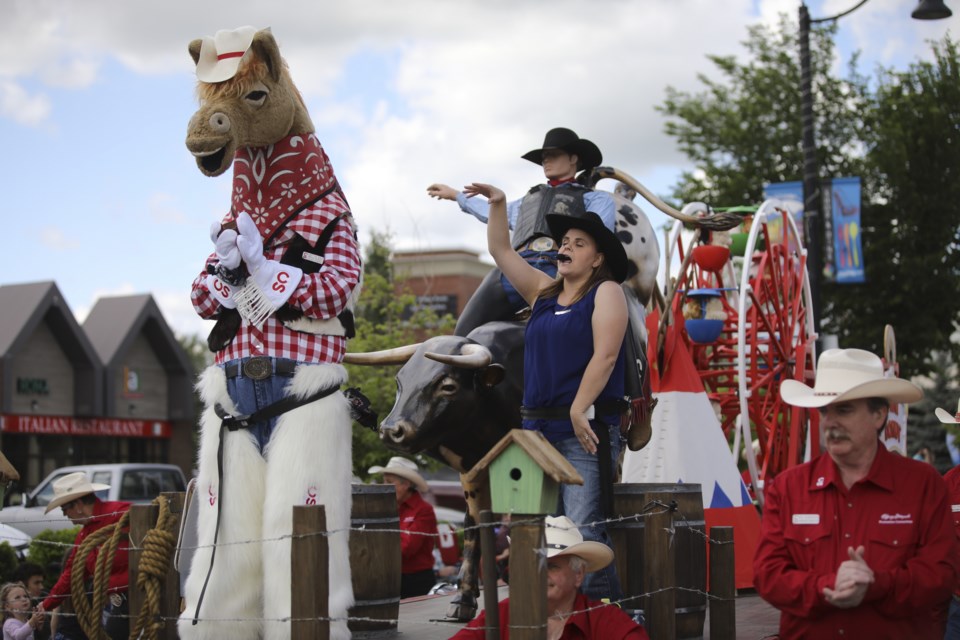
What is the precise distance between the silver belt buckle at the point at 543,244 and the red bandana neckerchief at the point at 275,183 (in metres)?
1.70

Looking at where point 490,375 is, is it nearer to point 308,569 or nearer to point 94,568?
point 308,569

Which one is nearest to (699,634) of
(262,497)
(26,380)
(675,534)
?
(675,534)

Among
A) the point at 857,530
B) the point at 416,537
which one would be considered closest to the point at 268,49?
the point at 857,530

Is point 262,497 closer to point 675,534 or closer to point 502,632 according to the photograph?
point 502,632

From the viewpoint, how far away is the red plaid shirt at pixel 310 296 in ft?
16.8

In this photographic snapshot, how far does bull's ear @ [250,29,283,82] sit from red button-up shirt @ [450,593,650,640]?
8.48 ft

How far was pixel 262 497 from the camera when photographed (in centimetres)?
503

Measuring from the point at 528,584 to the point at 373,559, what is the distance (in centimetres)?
228

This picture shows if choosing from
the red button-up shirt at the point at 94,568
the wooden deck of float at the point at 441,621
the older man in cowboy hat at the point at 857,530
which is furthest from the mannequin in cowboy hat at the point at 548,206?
the older man in cowboy hat at the point at 857,530

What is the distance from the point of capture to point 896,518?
13.1ft

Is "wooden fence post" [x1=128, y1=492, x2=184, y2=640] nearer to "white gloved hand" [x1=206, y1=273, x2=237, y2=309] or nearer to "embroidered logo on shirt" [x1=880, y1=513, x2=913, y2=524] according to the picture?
"white gloved hand" [x1=206, y1=273, x2=237, y2=309]

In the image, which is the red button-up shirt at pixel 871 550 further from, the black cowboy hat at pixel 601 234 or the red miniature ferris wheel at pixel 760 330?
the red miniature ferris wheel at pixel 760 330

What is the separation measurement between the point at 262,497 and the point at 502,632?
1330 mm

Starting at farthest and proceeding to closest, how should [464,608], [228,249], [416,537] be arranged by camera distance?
[416,537] → [464,608] → [228,249]
